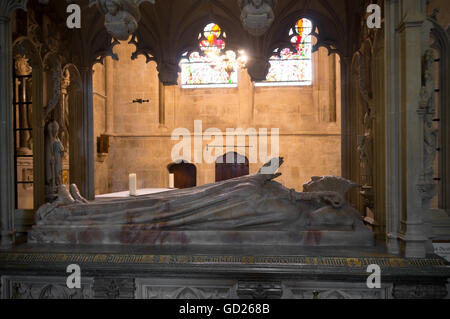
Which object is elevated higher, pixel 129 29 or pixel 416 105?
pixel 129 29

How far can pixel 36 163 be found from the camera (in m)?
4.25

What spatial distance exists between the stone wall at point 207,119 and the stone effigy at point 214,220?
8055 millimetres

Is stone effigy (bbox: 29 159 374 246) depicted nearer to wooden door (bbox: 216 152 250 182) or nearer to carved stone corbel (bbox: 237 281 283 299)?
carved stone corbel (bbox: 237 281 283 299)

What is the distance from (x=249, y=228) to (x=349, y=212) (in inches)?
35.6

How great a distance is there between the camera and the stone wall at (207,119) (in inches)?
452

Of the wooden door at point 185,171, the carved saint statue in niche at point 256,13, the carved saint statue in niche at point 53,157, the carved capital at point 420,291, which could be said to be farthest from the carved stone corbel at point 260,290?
the wooden door at point 185,171

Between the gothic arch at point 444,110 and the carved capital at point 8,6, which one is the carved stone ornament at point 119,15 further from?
the gothic arch at point 444,110

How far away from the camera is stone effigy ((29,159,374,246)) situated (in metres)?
3.32

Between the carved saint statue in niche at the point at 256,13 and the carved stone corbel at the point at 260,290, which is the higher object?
the carved saint statue in niche at the point at 256,13

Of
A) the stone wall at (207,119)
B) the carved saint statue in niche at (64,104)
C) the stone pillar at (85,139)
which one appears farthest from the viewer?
the stone wall at (207,119)

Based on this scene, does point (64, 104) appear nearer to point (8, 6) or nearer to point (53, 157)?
point (53, 157)

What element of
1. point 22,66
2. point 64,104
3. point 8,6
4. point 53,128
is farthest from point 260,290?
point 22,66

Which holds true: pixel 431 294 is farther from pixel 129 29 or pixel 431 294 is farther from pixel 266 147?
pixel 266 147
